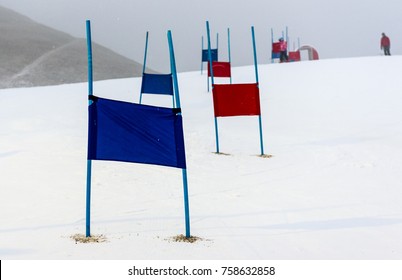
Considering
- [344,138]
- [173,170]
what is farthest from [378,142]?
[173,170]

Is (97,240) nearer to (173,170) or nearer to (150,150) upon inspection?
(150,150)

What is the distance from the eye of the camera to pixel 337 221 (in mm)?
4934

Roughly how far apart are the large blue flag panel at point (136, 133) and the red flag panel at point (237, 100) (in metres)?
4.66

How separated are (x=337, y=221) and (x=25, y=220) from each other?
2982 mm

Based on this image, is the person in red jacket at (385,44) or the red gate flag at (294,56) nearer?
the person in red jacket at (385,44)

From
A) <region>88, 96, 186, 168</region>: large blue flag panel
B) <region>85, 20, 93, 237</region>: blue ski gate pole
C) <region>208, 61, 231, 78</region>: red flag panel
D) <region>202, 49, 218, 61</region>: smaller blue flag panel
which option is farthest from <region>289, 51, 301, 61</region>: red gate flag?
<region>88, 96, 186, 168</region>: large blue flag panel

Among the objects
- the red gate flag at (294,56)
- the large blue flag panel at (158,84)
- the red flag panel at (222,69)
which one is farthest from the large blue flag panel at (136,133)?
the red gate flag at (294,56)

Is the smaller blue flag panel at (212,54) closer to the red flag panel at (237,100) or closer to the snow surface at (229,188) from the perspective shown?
the snow surface at (229,188)

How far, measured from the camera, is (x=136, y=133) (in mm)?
4215

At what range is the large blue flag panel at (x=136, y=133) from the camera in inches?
164

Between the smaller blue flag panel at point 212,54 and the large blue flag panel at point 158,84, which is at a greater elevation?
the smaller blue flag panel at point 212,54

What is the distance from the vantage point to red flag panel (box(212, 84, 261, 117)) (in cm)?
883

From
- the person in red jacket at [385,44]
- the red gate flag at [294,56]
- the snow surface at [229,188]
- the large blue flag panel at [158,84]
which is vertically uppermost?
the red gate flag at [294,56]

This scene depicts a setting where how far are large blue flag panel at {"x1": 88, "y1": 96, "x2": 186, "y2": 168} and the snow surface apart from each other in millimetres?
709
